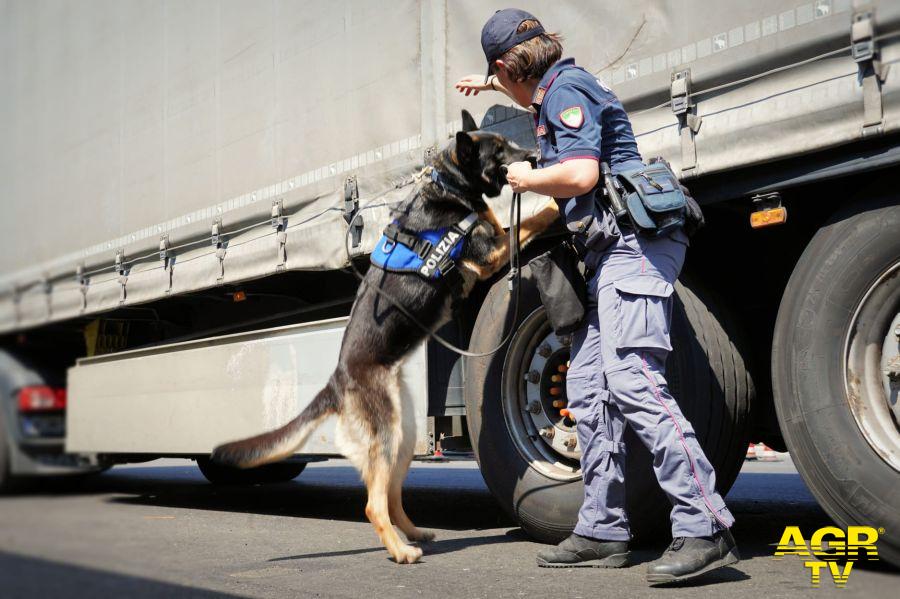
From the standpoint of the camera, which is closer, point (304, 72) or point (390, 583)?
point (390, 583)

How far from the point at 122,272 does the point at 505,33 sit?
3.64 metres

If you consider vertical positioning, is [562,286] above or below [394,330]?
above

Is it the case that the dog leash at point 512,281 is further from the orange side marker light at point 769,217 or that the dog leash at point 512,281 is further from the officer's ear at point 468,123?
the orange side marker light at point 769,217

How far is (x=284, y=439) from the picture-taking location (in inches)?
152

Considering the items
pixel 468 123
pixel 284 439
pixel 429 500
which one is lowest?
pixel 429 500

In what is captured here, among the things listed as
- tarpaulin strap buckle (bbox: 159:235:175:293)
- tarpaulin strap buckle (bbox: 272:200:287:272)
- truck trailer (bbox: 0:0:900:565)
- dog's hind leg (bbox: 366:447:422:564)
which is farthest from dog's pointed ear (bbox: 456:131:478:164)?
tarpaulin strap buckle (bbox: 159:235:175:293)

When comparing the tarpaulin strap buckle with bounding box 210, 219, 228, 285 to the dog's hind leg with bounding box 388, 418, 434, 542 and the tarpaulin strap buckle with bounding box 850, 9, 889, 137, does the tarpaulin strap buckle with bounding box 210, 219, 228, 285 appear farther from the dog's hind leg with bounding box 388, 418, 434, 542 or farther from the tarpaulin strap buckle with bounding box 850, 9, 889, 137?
the tarpaulin strap buckle with bounding box 850, 9, 889, 137

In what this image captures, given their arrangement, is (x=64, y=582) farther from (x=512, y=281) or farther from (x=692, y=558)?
(x=512, y=281)

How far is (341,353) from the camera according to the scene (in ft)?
12.9

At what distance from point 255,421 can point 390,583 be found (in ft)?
6.85

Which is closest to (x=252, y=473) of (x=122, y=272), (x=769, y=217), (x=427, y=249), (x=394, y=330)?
(x=122, y=272)

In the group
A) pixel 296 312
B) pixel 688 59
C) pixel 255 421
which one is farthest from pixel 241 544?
pixel 688 59

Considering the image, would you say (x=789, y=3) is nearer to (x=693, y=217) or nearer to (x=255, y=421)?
(x=693, y=217)

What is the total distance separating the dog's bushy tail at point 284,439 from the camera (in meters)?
3.82
